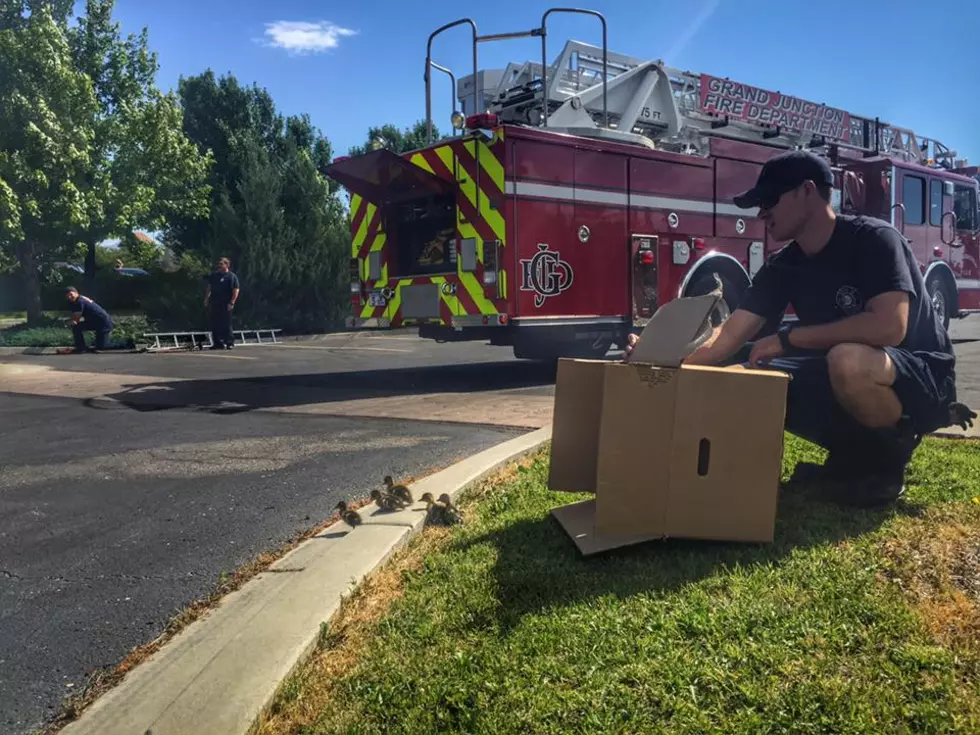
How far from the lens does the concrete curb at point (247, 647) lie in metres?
1.92

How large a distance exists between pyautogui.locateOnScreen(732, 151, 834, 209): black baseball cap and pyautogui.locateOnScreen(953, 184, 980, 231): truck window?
10165 millimetres

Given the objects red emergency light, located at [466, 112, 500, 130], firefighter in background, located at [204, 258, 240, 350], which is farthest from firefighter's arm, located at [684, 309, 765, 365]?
firefighter in background, located at [204, 258, 240, 350]

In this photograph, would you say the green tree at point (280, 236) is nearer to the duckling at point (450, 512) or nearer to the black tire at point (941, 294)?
the black tire at point (941, 294)

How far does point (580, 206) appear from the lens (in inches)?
327

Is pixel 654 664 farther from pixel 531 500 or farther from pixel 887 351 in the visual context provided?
pixel 887 351

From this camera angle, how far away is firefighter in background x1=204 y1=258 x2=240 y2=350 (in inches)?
523

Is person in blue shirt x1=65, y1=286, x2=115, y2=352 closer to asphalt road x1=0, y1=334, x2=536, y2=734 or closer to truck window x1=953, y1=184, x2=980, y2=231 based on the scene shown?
asphalt road x1=0, y1=334, x2=536, y2=734

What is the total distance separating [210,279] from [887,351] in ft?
40.6

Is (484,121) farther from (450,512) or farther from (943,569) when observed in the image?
(943,569)

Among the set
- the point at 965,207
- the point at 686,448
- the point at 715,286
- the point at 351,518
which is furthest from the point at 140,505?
the point at 965,207

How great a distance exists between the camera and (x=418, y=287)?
8875 mm

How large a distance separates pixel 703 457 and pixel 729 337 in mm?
824

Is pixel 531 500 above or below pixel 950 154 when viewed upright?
below

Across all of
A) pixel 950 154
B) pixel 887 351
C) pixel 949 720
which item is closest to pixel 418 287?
pixel 887 351
